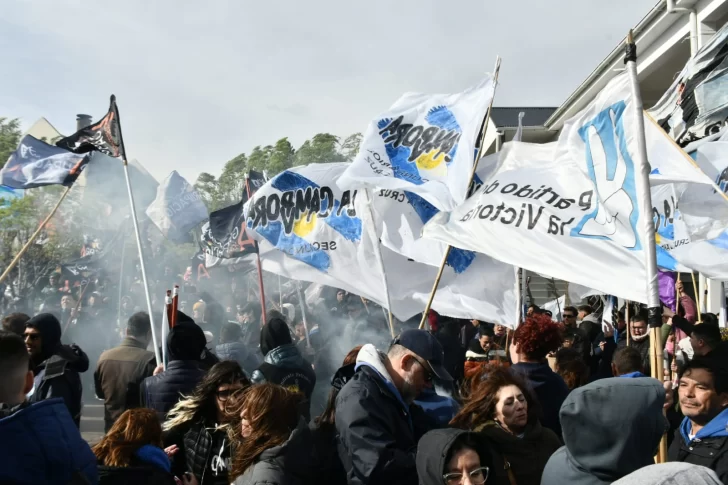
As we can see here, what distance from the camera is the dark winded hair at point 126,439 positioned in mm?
3539

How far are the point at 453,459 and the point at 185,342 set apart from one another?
266cm

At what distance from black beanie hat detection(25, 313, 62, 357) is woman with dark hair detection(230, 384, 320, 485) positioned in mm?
2623

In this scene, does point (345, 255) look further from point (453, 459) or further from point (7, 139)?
point (7, 139)

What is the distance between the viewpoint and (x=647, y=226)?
475cm

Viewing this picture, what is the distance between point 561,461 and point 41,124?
1735 inches

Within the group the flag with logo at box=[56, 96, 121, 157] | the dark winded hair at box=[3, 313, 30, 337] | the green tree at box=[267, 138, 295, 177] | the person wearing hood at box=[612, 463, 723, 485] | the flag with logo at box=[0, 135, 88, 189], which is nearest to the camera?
the person wearing hood at box=[612, 463, 723, 485]

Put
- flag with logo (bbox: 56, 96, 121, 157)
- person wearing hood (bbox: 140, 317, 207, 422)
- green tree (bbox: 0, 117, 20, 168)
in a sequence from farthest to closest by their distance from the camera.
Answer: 1. green tree (bbox: 0, 117, 20, 168)
2. flag with logo (bbox: 56, 96, 121, 157)
3. person wearing hood (bbox: 140, 317, 207, 422)

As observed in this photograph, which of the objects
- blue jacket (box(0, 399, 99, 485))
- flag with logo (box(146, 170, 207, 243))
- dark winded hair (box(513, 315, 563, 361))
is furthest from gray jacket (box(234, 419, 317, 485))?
flag with logo (box(146, 170, 207, 243))

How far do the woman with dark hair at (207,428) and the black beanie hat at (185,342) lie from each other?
2.36ft

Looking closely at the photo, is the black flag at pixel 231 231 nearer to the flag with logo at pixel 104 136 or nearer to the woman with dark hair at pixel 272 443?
the flag with logo at pixel 104 136

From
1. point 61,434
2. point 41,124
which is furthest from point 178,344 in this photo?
point 41,124

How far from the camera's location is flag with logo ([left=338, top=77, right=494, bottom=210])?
721 centimetres

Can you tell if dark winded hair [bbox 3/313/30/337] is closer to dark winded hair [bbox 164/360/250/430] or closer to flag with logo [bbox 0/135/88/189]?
dark winded hair [bbox 164/360/250/430]

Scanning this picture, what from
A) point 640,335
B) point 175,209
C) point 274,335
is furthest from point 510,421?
point 175,209
